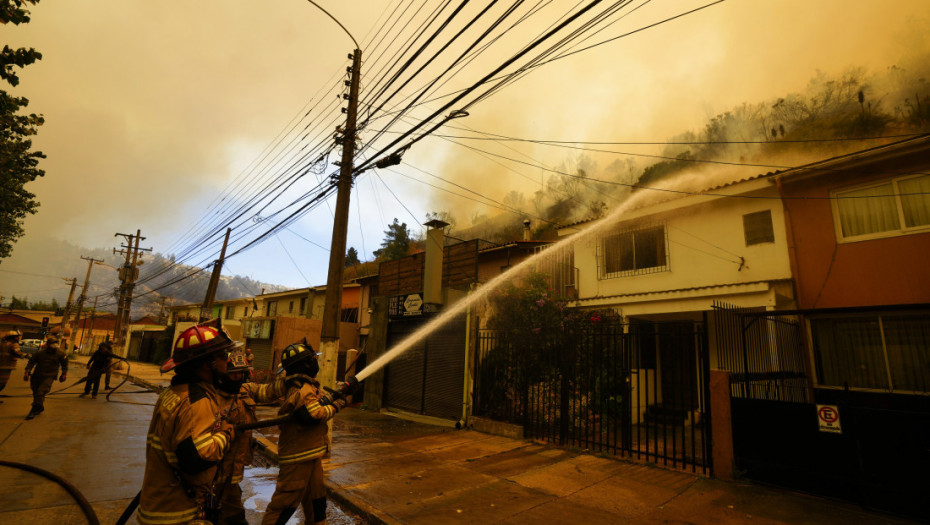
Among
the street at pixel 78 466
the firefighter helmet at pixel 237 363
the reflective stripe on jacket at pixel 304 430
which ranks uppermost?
the firefighter helmet at pixel 237 363

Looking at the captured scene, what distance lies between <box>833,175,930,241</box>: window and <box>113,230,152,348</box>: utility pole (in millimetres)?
41452

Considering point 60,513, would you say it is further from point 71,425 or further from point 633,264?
point 633,264

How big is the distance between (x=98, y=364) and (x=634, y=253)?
59.2 feet

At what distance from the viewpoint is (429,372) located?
12016 millimetres

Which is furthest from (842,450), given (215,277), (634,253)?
(215,277)

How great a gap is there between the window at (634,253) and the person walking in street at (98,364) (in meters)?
16.5

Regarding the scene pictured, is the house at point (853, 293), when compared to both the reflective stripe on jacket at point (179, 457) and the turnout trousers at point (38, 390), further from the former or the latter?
the turnout trousers at point (38, 390)

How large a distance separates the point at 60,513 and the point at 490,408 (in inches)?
297

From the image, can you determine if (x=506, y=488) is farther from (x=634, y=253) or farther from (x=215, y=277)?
(x=215, y=277)

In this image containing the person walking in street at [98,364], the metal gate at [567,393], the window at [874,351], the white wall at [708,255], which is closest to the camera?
the metal gate at [567,393]

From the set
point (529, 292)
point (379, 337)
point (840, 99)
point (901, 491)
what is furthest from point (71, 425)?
point (840, 99)

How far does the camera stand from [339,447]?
8.45m

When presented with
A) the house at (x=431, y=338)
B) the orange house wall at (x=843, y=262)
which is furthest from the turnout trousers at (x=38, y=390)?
the orange house wall at (x=843, y=262)

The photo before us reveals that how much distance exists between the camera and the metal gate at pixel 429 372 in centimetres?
1096
